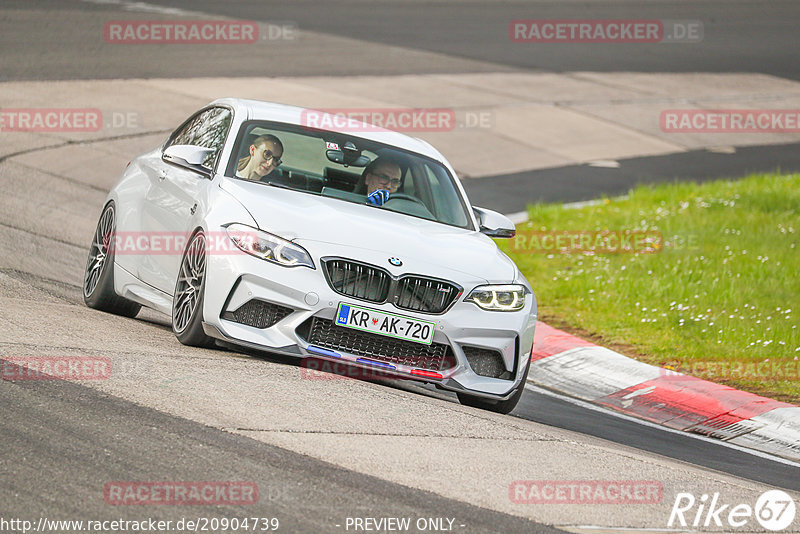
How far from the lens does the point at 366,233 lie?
7.35m

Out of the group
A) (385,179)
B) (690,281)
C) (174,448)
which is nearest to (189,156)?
(385,179)

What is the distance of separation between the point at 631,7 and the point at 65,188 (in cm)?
2567

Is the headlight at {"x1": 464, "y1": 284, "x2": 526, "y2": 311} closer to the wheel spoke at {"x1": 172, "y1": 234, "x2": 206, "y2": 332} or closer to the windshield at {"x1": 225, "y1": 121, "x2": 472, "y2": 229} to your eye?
the windshield at {"x1": 225, "y1": 121, "x2": 472, "y2": 229}

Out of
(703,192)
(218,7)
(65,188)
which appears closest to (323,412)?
(65,188)

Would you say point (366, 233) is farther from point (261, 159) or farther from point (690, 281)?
point (690, 281)

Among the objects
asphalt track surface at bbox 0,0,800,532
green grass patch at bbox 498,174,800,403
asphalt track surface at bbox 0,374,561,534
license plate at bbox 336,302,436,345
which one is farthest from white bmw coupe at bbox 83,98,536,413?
green grass patch at bbox 498,174,800,403

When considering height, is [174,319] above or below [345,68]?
below

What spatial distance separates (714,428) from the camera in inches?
340

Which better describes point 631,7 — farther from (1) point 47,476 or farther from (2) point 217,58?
(1) point 47,476

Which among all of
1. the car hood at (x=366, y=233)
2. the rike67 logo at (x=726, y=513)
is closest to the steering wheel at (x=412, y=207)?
the car hood at (x=366, y=233)

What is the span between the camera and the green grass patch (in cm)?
1008

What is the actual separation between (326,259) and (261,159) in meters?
1.41

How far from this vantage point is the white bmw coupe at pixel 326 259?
702 centimetres

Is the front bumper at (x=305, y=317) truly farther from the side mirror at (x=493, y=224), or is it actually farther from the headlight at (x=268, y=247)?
the side mirror at (x=493, y=224)
